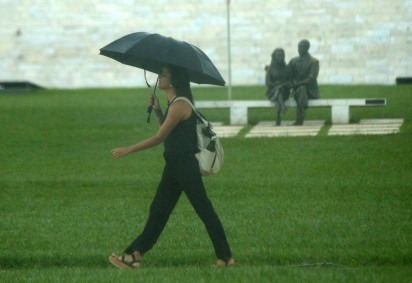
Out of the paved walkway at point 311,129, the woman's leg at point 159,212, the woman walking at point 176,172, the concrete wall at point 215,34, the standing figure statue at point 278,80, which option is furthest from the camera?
the concrete wall at point 215,34

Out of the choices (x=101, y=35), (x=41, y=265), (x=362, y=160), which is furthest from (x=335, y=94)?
(x=41, y=265)

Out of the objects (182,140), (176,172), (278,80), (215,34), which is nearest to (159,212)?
(176,172)

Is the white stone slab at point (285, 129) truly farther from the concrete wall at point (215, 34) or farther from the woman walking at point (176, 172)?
the concrete wall at point (215, 34)

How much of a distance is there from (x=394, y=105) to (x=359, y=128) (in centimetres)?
461

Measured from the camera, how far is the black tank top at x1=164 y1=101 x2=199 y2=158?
10461 millimetres

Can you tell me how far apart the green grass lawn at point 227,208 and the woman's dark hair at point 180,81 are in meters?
1.31

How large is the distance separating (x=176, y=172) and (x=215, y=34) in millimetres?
28091

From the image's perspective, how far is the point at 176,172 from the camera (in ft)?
34.4

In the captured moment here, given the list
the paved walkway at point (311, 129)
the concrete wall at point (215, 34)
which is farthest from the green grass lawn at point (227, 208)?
the concrete wall at point (215, 34)

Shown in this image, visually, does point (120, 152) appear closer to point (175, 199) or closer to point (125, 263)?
point (175, 199)

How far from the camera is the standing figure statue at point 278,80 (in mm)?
24484

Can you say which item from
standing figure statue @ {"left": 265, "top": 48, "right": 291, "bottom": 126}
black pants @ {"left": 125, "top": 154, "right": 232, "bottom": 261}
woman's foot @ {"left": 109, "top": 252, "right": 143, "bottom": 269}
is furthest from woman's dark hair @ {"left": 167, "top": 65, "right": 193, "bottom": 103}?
standing figure statue @ {"left": 265, "top": 48, "right": 291, "bottom": 126}

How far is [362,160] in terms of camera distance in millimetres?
18297

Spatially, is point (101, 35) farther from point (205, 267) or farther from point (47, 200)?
point (205, 267)
